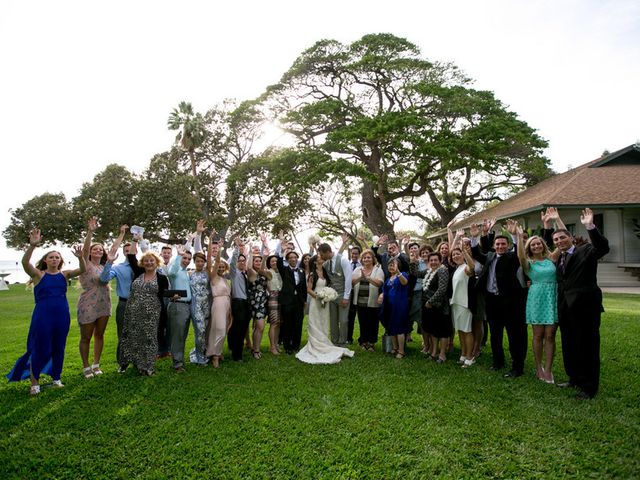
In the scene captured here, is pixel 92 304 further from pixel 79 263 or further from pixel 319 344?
pixel 319 344

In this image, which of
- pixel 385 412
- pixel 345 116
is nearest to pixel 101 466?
pixel 385 412

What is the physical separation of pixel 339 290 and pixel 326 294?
0.67 meters

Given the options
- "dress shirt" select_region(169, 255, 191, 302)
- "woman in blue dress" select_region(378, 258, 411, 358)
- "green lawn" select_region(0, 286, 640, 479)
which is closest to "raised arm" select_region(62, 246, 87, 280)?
"dress shirt" select_region(169, 255, 191, 302)

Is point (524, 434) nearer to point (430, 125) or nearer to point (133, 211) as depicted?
point (430, 125)

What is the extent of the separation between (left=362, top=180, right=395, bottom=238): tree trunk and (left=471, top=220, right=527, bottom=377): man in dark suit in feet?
67.8

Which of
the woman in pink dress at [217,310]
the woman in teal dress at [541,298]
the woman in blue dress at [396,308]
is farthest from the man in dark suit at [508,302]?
the woman in pink dress at [217,310]

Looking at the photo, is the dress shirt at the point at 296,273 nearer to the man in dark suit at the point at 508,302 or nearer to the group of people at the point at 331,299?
the group of people at the point at 331,299

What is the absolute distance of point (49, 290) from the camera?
584 cm

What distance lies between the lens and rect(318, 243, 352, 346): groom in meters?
8.20

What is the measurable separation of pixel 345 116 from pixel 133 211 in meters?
15.8

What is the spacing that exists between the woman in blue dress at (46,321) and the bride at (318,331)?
3.62m

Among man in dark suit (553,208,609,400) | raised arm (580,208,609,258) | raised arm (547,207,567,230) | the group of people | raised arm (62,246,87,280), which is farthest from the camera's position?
raised arm (62,246,87,280)

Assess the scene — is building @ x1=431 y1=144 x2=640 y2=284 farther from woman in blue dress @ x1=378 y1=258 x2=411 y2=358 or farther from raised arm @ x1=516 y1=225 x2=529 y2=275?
raised arm @ x1=516 y1=225 x2=529 y2=275

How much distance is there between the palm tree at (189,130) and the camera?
36812mm
